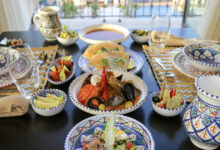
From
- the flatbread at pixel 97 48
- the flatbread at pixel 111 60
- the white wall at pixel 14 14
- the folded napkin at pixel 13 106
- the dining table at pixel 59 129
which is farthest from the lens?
the white wall at pixel 14 14

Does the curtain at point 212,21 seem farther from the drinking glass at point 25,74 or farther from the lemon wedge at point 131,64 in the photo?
the drinking glass at point 25,74

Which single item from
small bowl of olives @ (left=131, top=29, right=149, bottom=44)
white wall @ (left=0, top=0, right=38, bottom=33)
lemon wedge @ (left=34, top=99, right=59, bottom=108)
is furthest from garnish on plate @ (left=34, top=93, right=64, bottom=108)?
white wall @ (left=0, top=0, right=38, bottom=33)

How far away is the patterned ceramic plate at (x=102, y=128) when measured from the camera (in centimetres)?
75

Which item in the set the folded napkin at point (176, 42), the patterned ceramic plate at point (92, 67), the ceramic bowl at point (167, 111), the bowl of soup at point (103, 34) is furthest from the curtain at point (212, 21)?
the ceramic bowl at point (167, 111)

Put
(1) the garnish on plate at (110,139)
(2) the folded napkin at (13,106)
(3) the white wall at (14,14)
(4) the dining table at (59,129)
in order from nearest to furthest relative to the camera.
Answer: (1) the garnish on plate at (110,139), (4) the dining table at (59,129), (2) the folded napkin at (13,106), (3) the white wall at (14,14)

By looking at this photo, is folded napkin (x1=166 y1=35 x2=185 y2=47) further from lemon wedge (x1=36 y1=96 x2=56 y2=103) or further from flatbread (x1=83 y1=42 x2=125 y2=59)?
lemon wedge (x1=36 y1=96 x2=56 y2=103)

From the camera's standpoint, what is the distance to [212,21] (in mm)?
2934

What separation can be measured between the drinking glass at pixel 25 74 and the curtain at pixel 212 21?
7.96 ft

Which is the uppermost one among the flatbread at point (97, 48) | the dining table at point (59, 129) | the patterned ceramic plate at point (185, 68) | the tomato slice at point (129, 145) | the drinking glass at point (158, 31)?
the drinking glass at point (158, 31)

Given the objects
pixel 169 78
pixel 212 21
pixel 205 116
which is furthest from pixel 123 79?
pixel 212 21

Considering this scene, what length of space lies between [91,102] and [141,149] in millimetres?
305

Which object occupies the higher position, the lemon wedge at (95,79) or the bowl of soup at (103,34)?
the bowl of soup at (103,34)

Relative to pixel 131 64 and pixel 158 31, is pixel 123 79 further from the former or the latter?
pixel 158 31

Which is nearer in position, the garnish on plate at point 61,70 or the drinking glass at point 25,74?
the drinking glass at point 25,74
